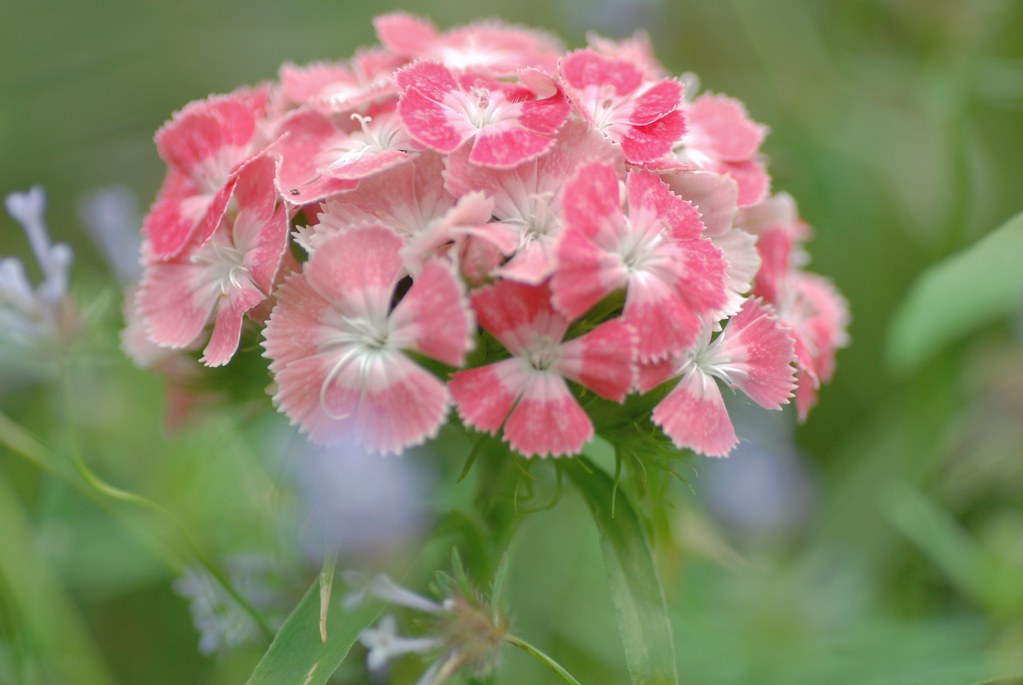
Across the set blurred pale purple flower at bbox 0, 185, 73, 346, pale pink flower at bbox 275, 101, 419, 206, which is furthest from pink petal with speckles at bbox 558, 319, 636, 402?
blurred pale purple flower at bbox 0, 185, 73, 346

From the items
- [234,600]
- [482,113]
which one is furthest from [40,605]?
[482,113]

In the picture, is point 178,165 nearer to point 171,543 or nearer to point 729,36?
point 171,543

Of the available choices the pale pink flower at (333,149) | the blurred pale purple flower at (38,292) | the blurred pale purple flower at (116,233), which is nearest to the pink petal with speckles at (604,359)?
the pale pink flower at (333,149)

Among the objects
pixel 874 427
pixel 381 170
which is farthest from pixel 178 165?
pixel 874 427

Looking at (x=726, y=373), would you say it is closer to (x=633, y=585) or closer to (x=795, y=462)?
(x=633, y=585)

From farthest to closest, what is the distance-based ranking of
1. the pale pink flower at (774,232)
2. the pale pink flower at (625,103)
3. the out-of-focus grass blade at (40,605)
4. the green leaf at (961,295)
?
the out-of-focus grass blade at (40,605) → the green leaf at (961,295) → the pale pink flower at (774,232) → the pale pink flower at (625,103)

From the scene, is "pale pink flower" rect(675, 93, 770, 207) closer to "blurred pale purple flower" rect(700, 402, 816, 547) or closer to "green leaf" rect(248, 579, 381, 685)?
"green leaf" rect(248, 579, 381, 685)

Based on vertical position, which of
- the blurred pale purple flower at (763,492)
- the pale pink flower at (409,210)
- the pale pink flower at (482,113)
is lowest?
the blurred pale purple flower at (763,492)

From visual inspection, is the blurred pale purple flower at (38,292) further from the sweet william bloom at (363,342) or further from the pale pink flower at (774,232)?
the pale pink flower at (774,232)
